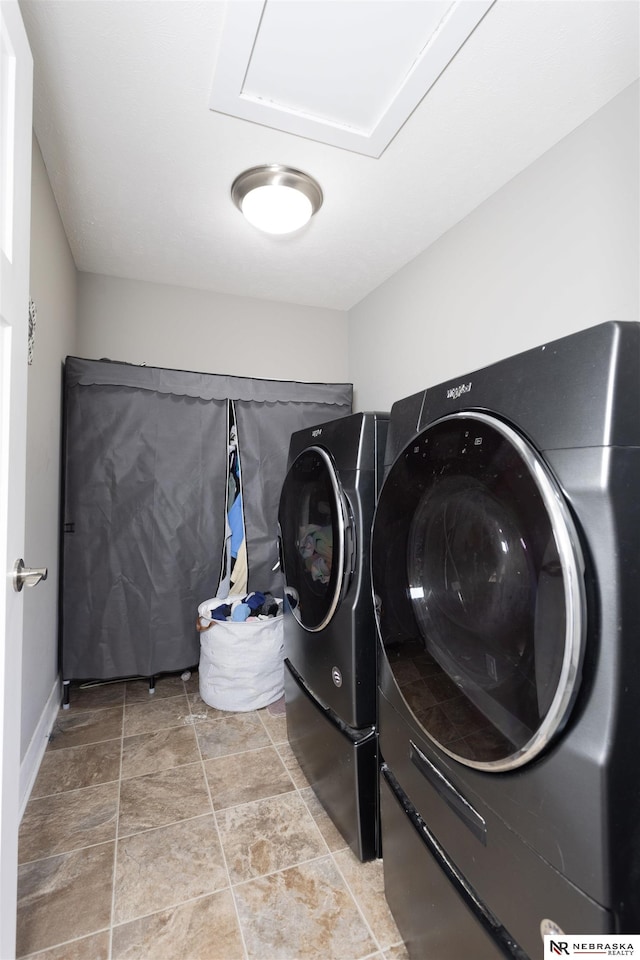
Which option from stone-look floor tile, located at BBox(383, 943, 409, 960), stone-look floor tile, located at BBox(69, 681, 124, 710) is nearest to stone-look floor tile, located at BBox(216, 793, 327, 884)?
stone-look floor tile, located at BBox(383, 943, 409, 960)

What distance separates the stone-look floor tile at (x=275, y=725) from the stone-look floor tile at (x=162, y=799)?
36cm

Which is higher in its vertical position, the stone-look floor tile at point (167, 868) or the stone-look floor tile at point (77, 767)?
the stone-look floor tile at point (77, 767)

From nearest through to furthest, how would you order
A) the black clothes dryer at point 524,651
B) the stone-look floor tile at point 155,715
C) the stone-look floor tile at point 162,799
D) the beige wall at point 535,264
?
the black clothes dryer at point 524,651 → the beige wall at point 535,264 → the stone-look floor tile at point 162,799 → the stone-look floor tile at point 155,715

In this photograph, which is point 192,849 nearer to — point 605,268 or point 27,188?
point 27,188

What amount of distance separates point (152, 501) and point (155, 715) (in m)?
1.07

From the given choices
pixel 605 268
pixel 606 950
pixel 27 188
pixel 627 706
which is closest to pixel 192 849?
pixel 606 950

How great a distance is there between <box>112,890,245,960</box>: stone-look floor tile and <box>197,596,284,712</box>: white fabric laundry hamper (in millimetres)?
990

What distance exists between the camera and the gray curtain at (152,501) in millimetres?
2287

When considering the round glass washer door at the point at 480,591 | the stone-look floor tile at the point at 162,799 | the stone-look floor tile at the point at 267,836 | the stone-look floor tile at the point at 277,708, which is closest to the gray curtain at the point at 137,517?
the stone-look floor tile at the point at 277,708

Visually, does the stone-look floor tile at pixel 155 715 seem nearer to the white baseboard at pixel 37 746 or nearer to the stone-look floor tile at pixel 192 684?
the stone-look floor tile at pixel 192 684

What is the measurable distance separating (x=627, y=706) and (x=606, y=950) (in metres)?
0.35

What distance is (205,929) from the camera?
3.94 feet

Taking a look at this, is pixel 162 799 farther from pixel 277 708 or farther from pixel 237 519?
pixel 237 519

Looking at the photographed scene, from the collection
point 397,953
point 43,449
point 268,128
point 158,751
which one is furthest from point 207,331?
point 397,953
